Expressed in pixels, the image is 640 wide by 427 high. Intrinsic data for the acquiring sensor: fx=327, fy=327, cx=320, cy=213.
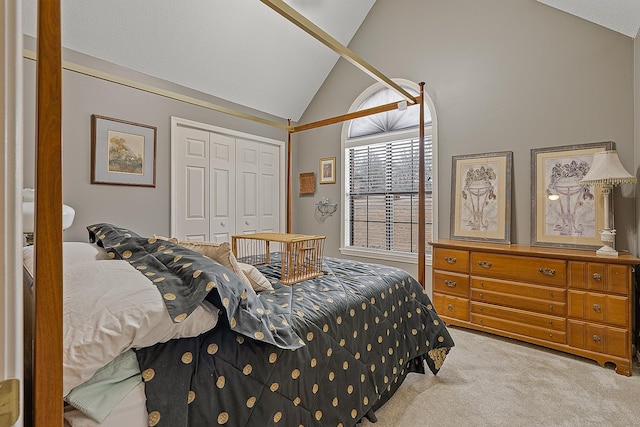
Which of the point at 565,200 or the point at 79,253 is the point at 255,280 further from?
the point at 565,200

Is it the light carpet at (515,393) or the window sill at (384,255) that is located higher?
the window sill at (384,255)

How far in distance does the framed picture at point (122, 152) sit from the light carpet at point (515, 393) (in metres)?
2.88

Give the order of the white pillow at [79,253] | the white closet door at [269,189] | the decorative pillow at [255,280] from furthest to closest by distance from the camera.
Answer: the white closet door at [269,189] < the decorative pillow at [255,280] < the white pillow at [79,253]

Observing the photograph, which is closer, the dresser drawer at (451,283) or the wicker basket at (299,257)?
the wicker basket at (299,257)

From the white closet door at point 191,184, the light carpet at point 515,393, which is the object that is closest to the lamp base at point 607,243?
the light carpet at point 515,393

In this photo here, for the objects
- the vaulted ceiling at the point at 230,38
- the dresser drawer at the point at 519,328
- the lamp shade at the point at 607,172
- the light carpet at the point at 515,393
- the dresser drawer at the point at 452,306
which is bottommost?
the light carpet at the point at 515,393

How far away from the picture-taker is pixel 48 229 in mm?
638

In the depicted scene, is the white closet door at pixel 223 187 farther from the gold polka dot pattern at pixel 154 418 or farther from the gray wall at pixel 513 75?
the gold polka dot pattern at pixel 154 418

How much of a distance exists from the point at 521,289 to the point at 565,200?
0.86 m

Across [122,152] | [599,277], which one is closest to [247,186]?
[122,152]

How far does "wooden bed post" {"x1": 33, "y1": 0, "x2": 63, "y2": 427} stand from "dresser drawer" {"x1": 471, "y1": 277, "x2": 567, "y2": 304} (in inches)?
114

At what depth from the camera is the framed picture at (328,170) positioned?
4.41 meters

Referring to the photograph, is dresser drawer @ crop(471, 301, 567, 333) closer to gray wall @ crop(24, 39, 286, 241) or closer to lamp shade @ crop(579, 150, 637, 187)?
lamp shade @ crop(579, 150, 637, 187)
